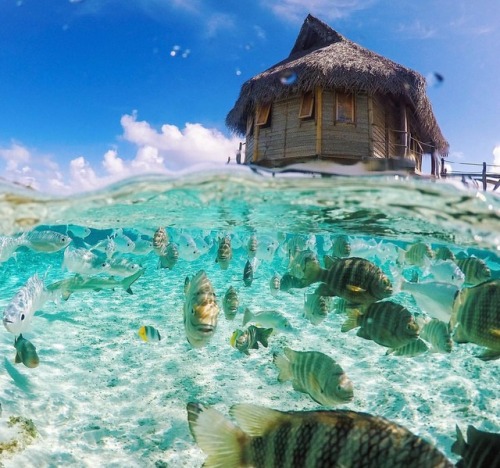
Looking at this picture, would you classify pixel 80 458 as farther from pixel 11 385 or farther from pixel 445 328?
pixel 445 328

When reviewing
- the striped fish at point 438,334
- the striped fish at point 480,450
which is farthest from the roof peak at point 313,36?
the striped fish at point 480,450

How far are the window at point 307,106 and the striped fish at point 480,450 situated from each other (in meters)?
20.1

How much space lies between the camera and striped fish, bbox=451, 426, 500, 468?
7.19 feet

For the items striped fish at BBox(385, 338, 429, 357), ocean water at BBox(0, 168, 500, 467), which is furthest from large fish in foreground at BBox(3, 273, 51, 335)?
striped fish at BBox(385, 338, 429, 357)

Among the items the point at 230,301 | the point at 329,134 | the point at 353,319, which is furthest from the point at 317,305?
the point at 329,134

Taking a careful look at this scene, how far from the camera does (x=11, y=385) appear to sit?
6.25m

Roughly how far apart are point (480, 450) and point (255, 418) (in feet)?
4.52

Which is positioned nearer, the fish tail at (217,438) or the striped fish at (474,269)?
the fish tail at (217,438)

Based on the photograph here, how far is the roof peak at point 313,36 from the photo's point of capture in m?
26.7

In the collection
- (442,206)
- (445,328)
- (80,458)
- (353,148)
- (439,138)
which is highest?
(439,138)

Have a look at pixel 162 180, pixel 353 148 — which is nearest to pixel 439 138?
pixel 353 148

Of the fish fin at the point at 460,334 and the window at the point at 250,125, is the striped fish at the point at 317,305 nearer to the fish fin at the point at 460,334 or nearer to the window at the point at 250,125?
the fish fin at the point at 460,334

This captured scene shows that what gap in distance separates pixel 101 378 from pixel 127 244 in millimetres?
4025

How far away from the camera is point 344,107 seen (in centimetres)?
2111
